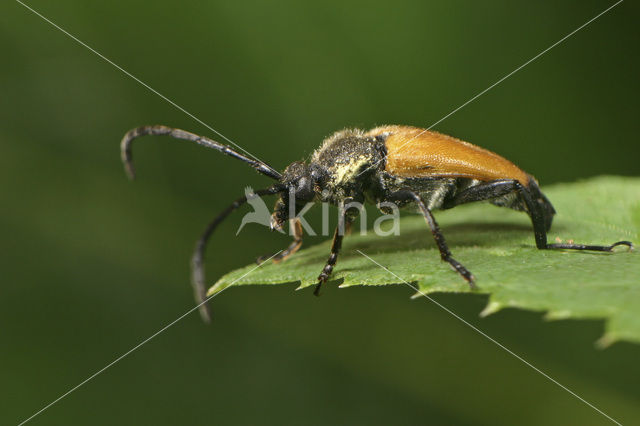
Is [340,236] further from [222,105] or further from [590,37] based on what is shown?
[590,37]

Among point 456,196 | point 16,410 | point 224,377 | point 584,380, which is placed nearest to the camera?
point 456,196

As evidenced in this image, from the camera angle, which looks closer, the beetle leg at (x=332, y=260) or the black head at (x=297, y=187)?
the beetle leg at (x=332, y=260)

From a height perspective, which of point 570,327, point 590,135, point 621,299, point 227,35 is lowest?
point 570,327

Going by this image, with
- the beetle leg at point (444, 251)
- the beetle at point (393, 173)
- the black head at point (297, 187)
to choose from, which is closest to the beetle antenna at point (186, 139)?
the beetle at point (393, 173)

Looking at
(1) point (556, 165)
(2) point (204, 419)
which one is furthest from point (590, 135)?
(2) point (204, 419)

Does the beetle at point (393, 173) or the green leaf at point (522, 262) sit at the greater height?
the beetle at point (393, 173)

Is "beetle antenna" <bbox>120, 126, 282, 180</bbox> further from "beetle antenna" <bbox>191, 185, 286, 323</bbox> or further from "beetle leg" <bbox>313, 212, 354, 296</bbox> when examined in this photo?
"beetle leg" <bbox>313, 212, 354, 296</bbox>

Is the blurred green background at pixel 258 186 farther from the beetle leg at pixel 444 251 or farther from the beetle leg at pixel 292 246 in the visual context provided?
the beetle leg at pixel 444 251
